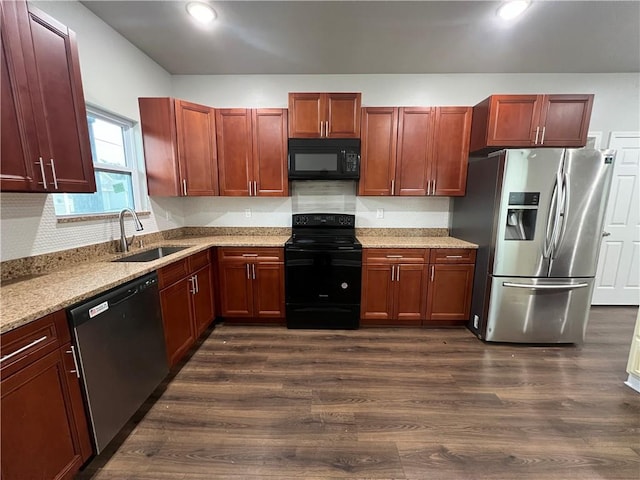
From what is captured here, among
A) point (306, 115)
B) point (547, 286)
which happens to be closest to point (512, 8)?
point (306, 115)

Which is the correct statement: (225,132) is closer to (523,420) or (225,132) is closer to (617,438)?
(523,420)

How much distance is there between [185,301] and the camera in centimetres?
225

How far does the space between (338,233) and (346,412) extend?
6.11 ft

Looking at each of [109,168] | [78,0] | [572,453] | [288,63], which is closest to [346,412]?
[572,453]

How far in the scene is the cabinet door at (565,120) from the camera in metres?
2.41

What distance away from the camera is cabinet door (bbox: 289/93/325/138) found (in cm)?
268

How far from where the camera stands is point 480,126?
259 centimetres

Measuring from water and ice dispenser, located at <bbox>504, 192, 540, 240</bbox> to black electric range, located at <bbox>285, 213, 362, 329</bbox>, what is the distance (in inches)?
54.1

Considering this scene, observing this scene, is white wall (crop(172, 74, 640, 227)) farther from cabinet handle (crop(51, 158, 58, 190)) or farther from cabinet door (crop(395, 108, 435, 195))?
cabinet handle (crop(51, 158, 58, 190))

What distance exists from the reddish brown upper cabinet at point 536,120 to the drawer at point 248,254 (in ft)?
7.88

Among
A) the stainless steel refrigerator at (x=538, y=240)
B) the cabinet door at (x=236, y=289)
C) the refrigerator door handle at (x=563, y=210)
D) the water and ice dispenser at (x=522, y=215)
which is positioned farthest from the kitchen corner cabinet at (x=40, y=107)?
the refrigerator door handle at (x=563, y=210)

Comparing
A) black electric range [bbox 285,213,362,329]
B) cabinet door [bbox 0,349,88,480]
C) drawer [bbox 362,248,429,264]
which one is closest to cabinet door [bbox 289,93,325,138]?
black electric range [bbox 285,213,362,329]

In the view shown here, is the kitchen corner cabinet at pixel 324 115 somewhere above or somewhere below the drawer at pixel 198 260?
above

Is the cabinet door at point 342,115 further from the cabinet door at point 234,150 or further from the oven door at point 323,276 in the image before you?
the oven door at point 323,276
